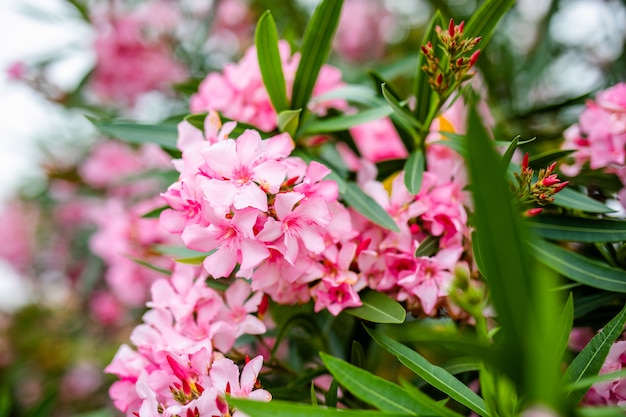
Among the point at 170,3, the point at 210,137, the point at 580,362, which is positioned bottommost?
the point at 580,362

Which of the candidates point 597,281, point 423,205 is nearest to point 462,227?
point 423,205

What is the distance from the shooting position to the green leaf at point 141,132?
0.84 meters

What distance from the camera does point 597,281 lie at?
674 mm

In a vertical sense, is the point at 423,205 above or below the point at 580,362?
above

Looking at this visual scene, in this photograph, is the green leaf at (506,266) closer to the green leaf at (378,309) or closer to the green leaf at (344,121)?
the green leaf at (378,309)

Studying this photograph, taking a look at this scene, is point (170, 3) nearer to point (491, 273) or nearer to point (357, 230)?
point (357, 230)

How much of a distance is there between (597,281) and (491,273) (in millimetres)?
367

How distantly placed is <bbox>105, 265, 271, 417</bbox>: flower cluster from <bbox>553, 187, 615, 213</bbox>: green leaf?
429 millimetres

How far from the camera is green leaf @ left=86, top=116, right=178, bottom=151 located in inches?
33.1

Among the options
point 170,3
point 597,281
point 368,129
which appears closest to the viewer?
point 597,281

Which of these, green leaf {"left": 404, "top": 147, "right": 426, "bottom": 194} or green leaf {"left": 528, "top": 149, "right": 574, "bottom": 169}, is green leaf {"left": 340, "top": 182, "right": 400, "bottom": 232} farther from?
green leaf {"left": 528, "top": 149, "right": 574, "bottom": 169}

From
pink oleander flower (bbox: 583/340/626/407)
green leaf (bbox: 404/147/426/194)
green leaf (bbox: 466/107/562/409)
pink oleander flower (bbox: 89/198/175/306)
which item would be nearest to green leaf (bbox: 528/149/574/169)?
green leaf (bbox: 404/147/426/194)

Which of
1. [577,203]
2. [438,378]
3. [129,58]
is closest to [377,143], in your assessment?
[577,203]

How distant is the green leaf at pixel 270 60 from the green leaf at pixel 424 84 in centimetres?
20
